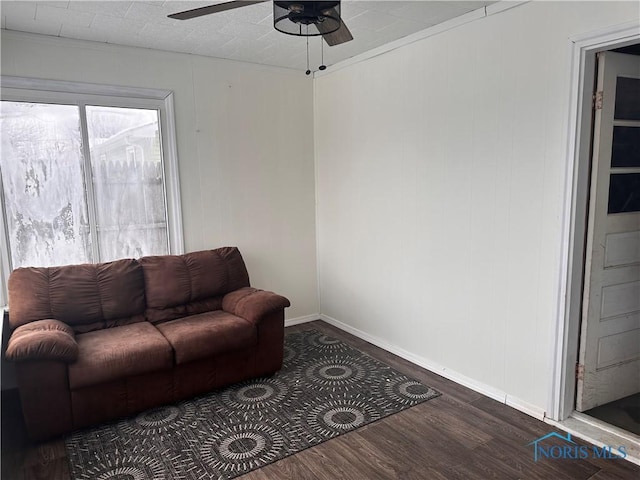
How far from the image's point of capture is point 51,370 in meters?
2.47

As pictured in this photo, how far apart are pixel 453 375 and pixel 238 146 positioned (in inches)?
105

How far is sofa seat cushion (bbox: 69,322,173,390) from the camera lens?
8.35 feet

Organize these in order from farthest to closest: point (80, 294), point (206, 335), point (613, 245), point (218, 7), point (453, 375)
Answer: point (453, 375)
point (80, 294)
point (206, 335)
point (613, 245)
point (218, 7)

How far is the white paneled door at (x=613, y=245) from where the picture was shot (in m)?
2.45

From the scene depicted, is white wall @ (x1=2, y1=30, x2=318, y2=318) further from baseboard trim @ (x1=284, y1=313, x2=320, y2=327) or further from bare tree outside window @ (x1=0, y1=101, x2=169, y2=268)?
bare tree outside window @ (x1=0, y1=101, x2=169, y2=268)

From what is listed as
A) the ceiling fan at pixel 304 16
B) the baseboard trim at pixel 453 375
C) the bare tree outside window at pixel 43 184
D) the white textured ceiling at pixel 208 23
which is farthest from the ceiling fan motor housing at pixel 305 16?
the baseboard trim at pixel 453 375

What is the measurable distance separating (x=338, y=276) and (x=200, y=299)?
4.68 ft

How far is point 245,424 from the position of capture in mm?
2670

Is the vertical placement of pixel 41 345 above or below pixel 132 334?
above

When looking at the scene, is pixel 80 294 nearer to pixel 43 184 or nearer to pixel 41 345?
pixel 41 345

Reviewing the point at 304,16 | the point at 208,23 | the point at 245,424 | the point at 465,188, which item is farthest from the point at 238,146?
the point at 245,424

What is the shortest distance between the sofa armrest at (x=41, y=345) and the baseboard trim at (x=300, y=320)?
220 centimetres

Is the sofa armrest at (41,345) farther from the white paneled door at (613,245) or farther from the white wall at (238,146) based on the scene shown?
the white paneled door at (613,245)

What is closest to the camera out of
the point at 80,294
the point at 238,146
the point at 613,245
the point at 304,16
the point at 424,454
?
the point at 304,16
